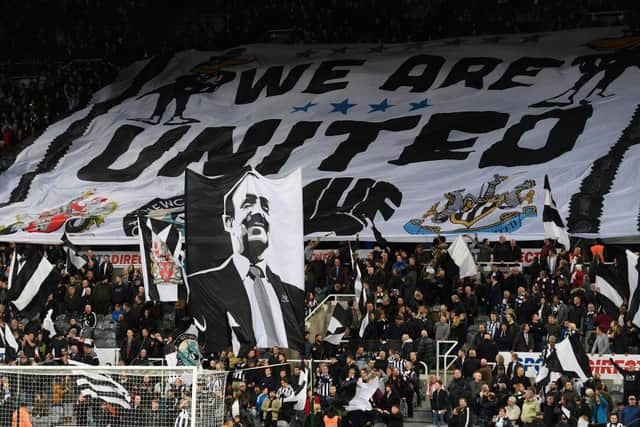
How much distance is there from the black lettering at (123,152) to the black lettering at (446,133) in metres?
6.77

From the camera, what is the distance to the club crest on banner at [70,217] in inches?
1277

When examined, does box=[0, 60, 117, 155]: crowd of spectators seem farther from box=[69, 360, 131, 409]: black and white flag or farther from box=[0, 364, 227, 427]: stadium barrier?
box=[69, 360, 131, 409]: black and white flag

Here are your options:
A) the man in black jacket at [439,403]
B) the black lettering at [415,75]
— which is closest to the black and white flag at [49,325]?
the man in black jacket at [439,403]

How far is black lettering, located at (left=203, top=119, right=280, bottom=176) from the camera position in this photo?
112 ft

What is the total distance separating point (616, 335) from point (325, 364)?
5.10 metres

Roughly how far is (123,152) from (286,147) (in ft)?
15.4

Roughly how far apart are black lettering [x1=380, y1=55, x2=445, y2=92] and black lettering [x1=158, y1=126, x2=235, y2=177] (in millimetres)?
4527

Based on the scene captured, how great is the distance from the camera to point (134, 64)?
41.4 meters

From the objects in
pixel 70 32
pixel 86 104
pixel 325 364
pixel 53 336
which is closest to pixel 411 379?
pixel 325 364

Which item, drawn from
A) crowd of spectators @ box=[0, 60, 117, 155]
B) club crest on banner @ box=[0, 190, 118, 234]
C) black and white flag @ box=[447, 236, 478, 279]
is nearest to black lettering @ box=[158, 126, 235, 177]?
club crest on banner @ box=[0, 190, 118, 234]

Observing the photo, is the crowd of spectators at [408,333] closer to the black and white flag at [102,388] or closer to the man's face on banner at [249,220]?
the black and white flag at [102,388]

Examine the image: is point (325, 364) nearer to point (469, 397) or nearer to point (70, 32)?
point (469, 397)

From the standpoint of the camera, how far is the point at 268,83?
124 ft

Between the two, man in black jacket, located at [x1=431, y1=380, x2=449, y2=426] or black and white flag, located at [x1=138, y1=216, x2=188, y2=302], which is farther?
black and white flag, located at [x1=138, y1=216, x2=188, y2=302]
